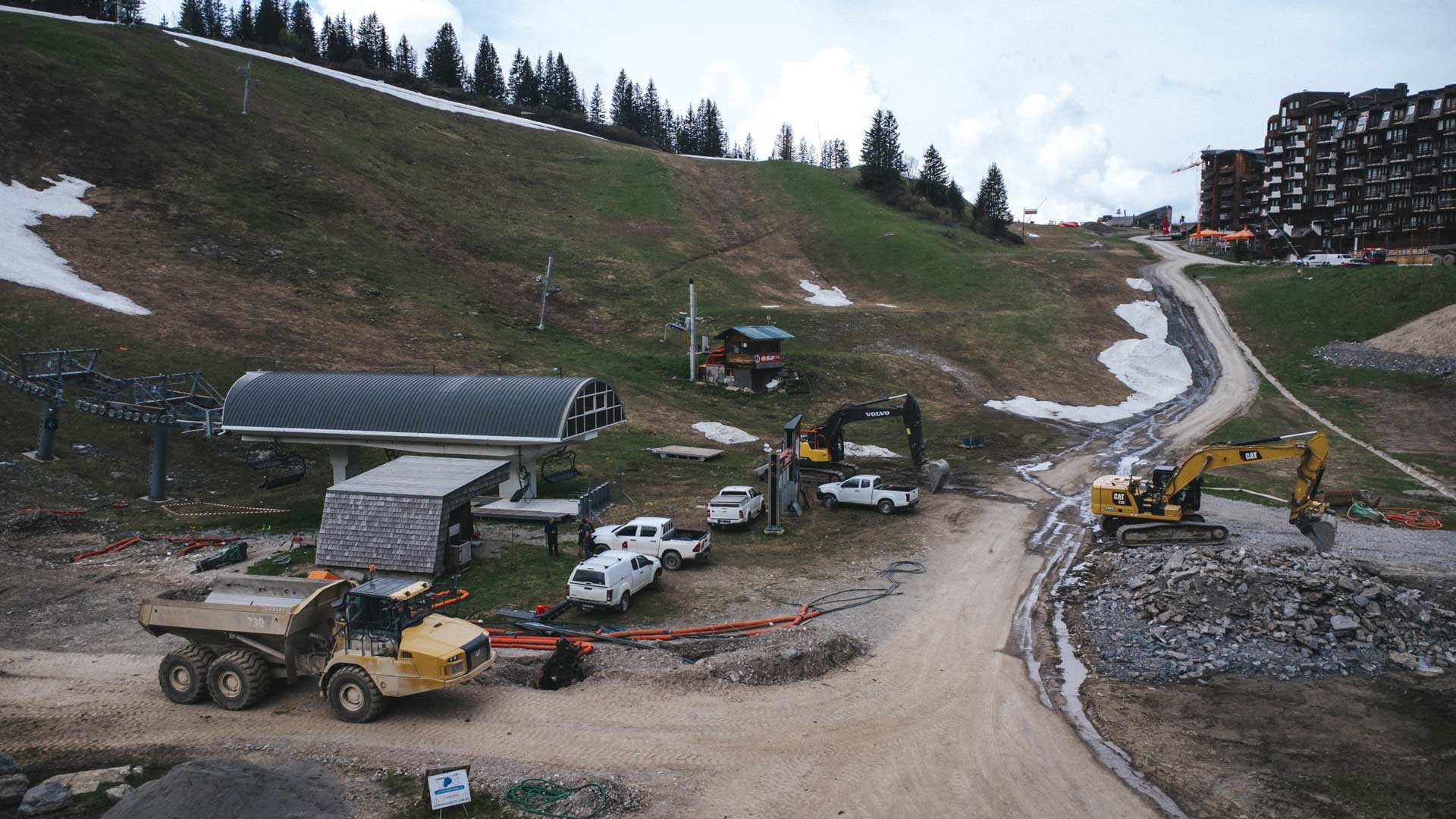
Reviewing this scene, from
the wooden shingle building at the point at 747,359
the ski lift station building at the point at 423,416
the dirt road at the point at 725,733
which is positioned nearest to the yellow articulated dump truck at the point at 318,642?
the dirt road at the point at 725,733

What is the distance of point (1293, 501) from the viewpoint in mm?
28156

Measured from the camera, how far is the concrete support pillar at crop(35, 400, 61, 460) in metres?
32.9

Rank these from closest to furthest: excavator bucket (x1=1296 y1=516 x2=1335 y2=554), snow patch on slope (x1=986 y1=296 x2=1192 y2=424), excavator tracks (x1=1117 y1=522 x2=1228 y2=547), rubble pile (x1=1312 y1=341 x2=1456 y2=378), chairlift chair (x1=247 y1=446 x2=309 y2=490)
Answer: excavator bucket (x1=1296 y1=516 x2=1335 y2=554)
excavator tracks (x1=1117 y1=522 x2=1228 y2=547)
chairlift chair (x1=247 y1=446 x2=309 y2=490)
rubble pile (x1=1312 y1=341 x2=1456 y2=378)
snow patch on slope (x1=986 y1=296 x2=1192 y2=424)

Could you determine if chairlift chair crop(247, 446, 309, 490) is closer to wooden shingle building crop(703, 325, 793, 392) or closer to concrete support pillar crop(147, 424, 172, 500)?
concrete support pillar crop(147, 424, 172, 500)

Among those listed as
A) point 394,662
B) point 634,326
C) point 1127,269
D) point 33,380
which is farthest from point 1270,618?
point 1127,269

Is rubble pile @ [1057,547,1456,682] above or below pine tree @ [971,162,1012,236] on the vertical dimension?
below

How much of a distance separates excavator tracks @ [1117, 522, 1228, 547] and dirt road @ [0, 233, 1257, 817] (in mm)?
10827

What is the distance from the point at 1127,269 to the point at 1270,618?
7399 centimetres

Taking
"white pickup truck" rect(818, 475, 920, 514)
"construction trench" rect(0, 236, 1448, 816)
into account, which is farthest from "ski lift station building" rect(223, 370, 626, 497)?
"white pickup truck" rect(818, 475, 920, 514)

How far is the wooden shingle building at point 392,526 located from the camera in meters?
25.9

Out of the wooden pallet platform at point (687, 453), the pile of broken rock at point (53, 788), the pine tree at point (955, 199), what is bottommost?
the pile of broken rock at point (53, 788)

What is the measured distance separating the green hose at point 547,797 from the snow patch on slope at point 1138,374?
4575 cm

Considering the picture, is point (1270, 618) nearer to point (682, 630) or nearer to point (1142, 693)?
point (1142, 693)

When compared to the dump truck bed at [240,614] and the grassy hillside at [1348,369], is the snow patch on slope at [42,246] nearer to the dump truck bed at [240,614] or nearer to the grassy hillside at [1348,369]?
the dump truck bed at [240,614]
